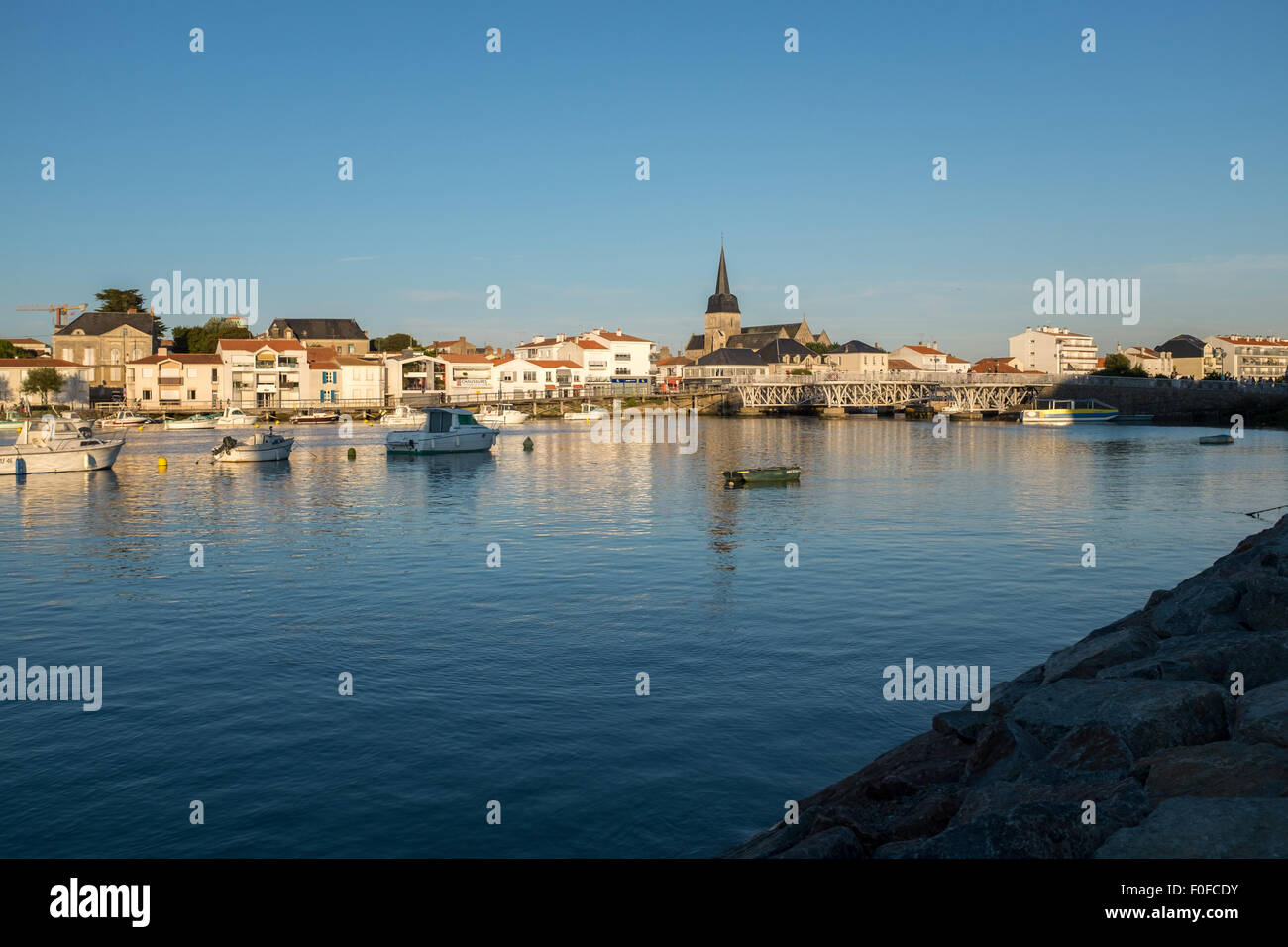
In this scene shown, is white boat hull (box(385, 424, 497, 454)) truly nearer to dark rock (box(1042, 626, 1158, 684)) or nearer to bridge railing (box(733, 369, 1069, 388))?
dark rock (box(1042, 626, 1158, 684))

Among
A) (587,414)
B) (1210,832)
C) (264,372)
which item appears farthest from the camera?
(264,372)

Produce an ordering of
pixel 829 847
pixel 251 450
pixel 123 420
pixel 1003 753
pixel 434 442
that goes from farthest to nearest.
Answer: pixel 123 420, pixel 434 442, pixel 251 450, pixel 1003 753, pixel 829 847

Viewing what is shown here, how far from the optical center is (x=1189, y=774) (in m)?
A: 7.69

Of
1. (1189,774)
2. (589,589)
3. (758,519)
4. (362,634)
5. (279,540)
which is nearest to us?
(1189,774)

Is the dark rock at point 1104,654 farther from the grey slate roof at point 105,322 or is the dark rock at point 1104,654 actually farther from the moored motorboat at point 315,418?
the grey slate roof at point 105,322

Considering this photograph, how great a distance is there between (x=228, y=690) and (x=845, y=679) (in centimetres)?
963

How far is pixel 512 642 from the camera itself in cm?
1881

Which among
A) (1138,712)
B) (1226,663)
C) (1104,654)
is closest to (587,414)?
(1104,654)

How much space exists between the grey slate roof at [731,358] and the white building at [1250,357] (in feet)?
296

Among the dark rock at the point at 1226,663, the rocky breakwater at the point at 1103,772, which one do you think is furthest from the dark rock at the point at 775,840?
the dark rock at the point at 1226,663

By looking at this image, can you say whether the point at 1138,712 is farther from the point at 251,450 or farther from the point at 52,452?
the point at 251,450

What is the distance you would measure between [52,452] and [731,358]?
127 metres
